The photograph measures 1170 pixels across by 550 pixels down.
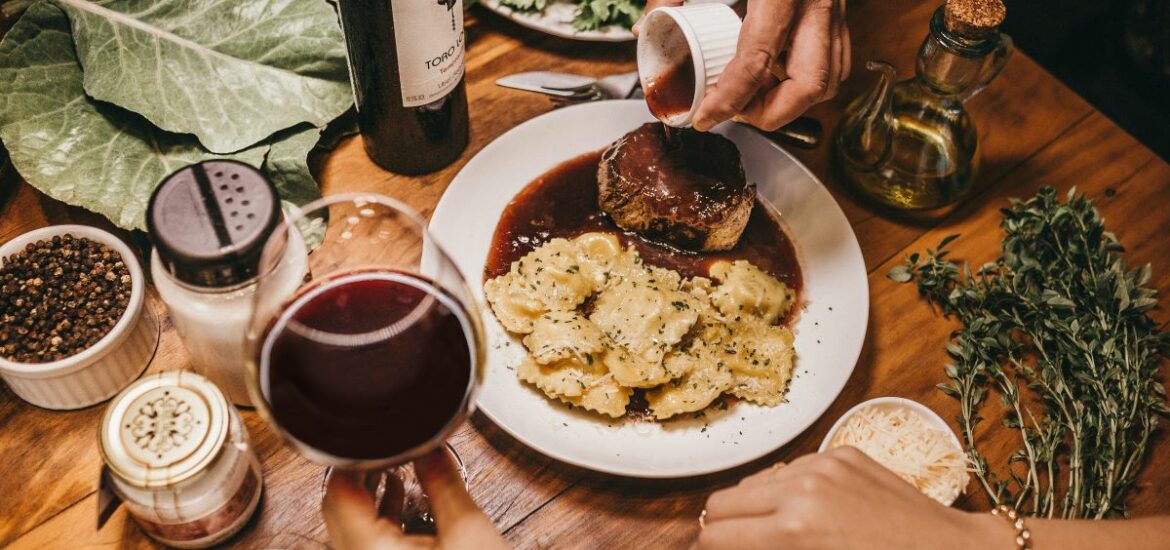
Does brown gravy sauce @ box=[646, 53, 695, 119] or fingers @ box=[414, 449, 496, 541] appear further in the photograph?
brown gravy sauce @ box=[646, 53, 695, 119]

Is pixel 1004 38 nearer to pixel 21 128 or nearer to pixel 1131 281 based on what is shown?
pixel 1131 281

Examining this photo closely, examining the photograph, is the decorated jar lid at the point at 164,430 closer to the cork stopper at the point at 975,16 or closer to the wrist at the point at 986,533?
the wrist at the point at 986,533

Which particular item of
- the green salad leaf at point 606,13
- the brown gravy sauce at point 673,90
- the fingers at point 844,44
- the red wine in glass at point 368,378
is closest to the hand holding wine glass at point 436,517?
the red wine in glass at point 368,378

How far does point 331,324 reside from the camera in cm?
126

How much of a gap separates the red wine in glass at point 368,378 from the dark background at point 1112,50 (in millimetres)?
3057

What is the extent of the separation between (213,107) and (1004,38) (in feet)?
6.75

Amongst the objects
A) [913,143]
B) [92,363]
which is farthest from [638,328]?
[92,363]

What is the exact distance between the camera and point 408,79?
1869 mm

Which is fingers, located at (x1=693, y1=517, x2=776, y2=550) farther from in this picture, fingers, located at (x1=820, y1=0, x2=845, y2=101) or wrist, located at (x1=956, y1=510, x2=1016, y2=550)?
fingers, located at (x1=820, y1=0, x2=845, y2=101)

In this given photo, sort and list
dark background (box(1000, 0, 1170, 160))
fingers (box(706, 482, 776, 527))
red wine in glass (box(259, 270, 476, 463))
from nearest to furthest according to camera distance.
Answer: red wine in glass (box(259, 270, 476, 463)) < fingers (box(706, 482, 776, 527)) < dark background (box(1000, 0, 1170, 160))

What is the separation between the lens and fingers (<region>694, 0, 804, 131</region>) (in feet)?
5.93

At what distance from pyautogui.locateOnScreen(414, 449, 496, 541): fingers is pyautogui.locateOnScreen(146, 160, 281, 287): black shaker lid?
18.8 inches

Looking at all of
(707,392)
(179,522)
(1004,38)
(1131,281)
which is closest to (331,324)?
(179,522)

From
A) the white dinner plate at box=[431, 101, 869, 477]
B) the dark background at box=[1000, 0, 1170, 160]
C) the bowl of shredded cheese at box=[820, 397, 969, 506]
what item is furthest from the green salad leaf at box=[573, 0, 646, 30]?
the dark background at box=[1000, 0, 1170, 160]
